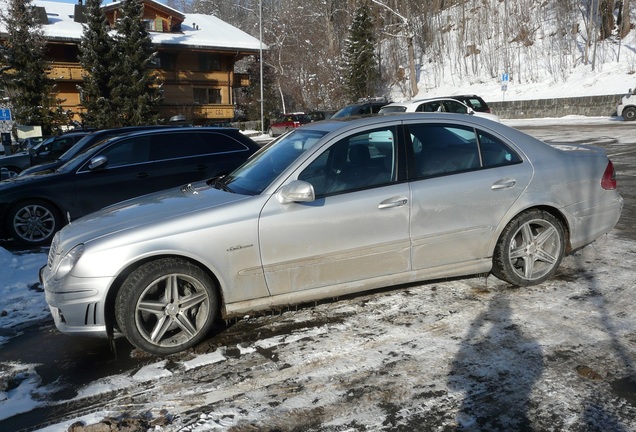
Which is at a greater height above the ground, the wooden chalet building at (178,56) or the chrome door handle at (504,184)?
the wooden chalet building at (178,56)

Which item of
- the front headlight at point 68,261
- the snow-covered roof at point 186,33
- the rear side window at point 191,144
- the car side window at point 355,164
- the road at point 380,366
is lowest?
the road at point 380,366

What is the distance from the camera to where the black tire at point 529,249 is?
16.3 feet

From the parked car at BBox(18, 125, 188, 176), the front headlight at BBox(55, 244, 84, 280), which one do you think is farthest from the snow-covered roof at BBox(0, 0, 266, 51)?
the front headlight at BBox(55, 244, 84, 280)

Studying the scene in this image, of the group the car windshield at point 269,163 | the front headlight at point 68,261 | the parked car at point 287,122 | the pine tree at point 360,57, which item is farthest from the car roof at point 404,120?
the pine tree at point 360,57

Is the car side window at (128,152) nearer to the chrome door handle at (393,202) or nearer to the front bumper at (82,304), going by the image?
the front bumper at (82,304)

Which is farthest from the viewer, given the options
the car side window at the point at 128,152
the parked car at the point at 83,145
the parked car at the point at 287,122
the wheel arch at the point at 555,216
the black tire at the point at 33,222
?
the parked car at the point at 287,122

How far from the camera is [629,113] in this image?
29.1 m

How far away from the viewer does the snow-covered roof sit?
40312mm

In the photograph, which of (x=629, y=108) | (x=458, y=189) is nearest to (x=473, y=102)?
(x=458, y=189)

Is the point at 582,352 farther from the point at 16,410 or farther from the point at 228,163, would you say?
the point at 228,163

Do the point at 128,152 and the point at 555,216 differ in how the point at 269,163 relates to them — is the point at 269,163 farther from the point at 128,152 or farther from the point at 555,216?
the point at 128,152

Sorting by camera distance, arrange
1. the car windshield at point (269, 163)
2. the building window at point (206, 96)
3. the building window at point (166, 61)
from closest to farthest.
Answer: the car windshield at point (269, 163), the building window at point (166, 61), the building window at point (206, 96)

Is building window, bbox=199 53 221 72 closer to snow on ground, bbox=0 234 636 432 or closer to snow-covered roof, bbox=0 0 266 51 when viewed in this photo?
snow-covered roof, bbox=0 0 266 51

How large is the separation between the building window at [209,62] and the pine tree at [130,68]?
27.0 feet
